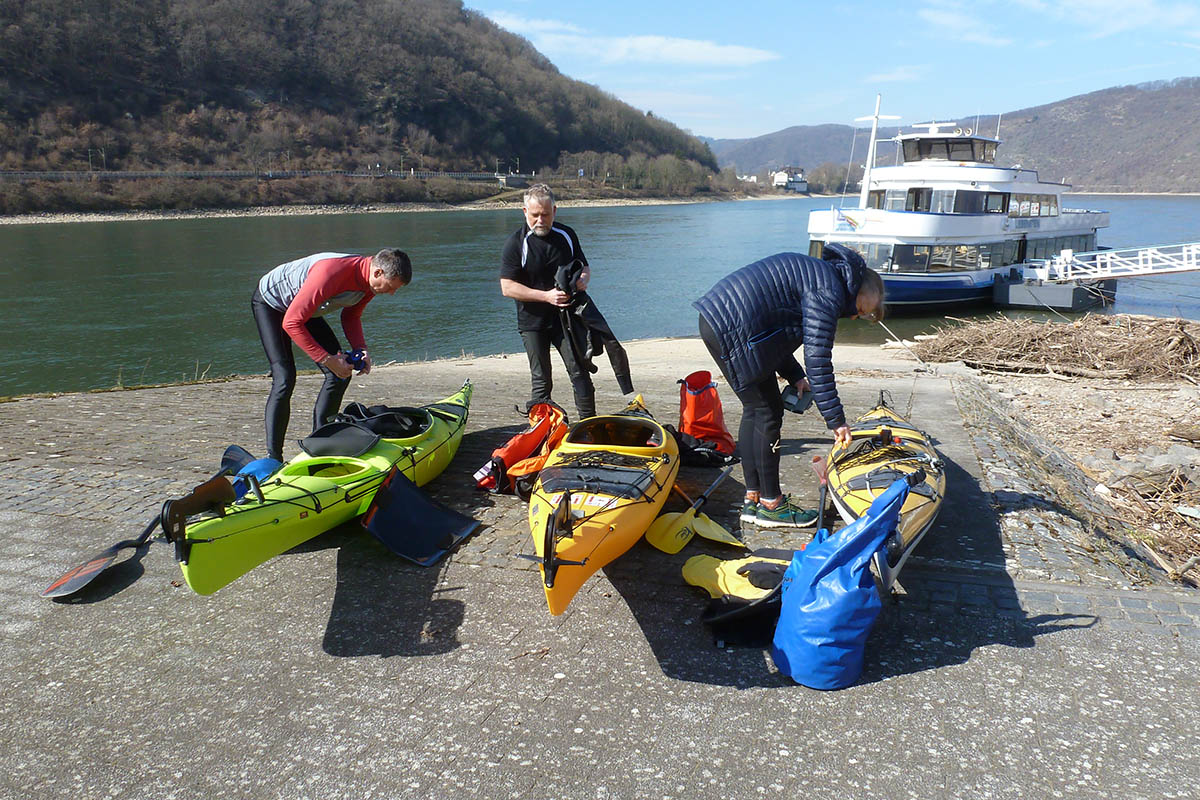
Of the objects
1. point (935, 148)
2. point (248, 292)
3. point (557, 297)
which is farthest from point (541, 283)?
point (248, 292)

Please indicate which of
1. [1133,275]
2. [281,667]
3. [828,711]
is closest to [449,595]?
[281,667]

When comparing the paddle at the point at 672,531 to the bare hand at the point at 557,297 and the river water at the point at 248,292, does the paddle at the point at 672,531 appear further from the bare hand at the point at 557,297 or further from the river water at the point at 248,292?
the river water at the point at 248,292

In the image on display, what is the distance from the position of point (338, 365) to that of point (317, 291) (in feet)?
1.93

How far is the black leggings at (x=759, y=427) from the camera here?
4688mm

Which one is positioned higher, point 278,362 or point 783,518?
point 278,362

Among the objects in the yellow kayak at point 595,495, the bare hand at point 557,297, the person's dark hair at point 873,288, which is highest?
the person's dark hair at point 873,288

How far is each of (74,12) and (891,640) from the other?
13173 cm

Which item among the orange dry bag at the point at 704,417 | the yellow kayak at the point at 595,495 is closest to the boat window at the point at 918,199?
the orange dry bag at the point at 704,417

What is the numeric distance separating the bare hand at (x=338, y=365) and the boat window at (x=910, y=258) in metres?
22.8

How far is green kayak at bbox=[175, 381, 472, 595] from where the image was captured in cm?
373

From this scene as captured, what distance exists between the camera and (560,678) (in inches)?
140

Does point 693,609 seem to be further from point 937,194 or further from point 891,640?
point 937,194

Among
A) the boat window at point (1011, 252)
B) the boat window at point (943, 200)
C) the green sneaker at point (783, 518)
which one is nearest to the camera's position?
the green sneaker at point (783, 518)

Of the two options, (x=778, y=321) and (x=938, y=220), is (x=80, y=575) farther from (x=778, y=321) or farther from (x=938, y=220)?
(x=938, y=220)
